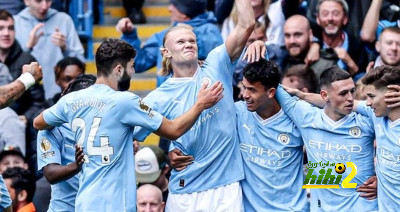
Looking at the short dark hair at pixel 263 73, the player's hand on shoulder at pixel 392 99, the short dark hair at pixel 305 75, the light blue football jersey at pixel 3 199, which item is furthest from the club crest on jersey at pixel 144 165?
the player's hand on shoulder at pixel 392 99

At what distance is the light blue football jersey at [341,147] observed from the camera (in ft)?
33.3

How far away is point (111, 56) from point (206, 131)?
44.6 inches

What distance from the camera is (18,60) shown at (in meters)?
13.5

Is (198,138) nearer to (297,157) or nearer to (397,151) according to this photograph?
(297,157)

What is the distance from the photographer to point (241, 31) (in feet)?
33.7

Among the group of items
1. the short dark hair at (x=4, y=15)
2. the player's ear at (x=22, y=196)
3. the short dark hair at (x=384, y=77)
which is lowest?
Result: the player's ear at (x=22, y=196)

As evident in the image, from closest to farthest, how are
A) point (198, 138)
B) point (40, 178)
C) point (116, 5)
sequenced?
point (198, 138)
point (40, 178)
point (116, 5)

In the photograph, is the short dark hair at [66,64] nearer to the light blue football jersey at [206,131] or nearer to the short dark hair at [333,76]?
the light blue football jersey at [206,131]

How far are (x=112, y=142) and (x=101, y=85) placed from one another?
18.6 inches

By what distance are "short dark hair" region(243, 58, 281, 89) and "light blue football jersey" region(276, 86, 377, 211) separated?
35cm

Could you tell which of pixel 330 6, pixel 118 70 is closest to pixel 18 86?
pixel 118 70

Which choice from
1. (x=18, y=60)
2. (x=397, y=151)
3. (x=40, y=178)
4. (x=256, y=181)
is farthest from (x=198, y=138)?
(x=18, y=60)

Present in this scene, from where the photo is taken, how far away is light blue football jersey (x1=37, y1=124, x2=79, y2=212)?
33.2 feet

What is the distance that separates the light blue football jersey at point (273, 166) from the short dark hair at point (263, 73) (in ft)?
0.92
